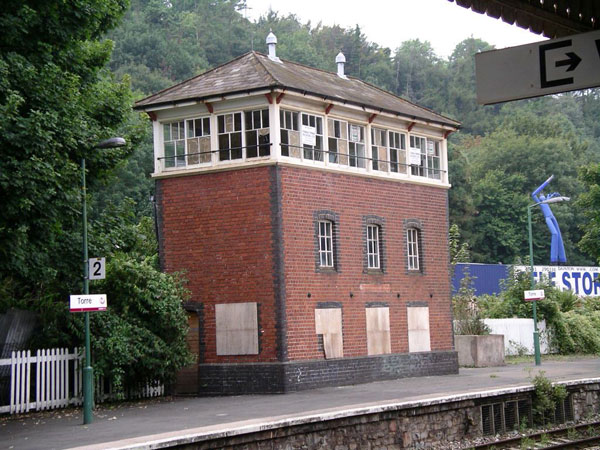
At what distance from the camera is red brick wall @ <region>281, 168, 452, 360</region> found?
26359 millimetres

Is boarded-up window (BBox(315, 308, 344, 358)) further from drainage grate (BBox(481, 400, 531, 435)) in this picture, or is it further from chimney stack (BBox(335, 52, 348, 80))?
chimney stack (BBox(335, 52, 348, 80))

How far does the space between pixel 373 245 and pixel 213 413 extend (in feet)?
34.5

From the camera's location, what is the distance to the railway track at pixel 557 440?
63.0 feet

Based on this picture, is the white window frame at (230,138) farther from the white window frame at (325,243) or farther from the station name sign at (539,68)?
the station name sign at (539,68)

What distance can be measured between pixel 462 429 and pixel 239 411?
4746 millimetres

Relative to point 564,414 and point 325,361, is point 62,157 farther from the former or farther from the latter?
point 564,414

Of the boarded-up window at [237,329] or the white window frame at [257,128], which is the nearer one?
the boarded-up window at [237,329]

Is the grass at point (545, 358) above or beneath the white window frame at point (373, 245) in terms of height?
beneath

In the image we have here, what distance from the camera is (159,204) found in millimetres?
28234

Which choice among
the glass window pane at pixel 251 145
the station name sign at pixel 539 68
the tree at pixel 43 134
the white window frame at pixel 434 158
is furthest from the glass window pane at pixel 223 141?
the station name sign at pixel 539 68

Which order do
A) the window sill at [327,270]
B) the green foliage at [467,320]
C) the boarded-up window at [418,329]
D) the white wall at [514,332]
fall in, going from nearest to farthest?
the window sill at [327,270] → the boarded-up window at [418,329] → the green foliage at [467,320] → the white wall at [514,332]

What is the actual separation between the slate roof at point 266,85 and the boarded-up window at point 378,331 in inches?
243

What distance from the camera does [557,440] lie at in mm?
20703

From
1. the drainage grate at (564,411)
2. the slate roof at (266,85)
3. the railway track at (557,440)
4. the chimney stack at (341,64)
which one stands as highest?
the chimney stack at (341,64)
